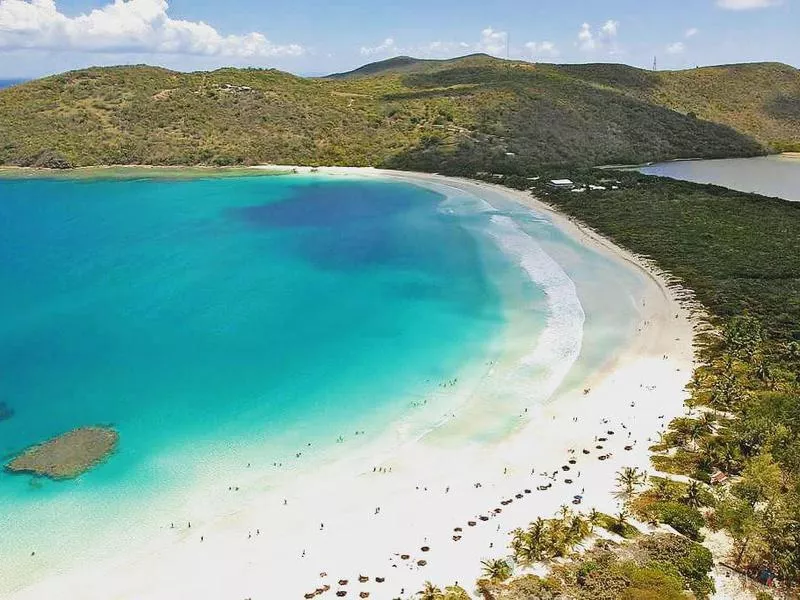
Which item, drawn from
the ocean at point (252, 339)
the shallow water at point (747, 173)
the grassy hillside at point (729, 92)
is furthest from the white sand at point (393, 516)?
the grassy hillside at point (729, 92)

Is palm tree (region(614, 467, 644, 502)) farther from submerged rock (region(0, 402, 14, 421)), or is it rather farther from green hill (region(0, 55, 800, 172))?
green hill (region(0, 55, 800, 172))

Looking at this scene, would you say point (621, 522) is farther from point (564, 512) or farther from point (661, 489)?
point (661, 489)

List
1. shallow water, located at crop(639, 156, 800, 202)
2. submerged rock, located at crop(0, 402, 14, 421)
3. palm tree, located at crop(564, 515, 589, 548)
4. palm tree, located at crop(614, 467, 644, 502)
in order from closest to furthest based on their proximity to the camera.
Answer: palm tree, located at crop(564, 515, 589, 548) → palm tree, located at crop(614, 467, 644, 502) → submerged rock, located at crop(0, 402, 14, 421) → shallow water, located at crop(639, 156, 800, 202)

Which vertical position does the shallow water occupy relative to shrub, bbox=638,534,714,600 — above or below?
above

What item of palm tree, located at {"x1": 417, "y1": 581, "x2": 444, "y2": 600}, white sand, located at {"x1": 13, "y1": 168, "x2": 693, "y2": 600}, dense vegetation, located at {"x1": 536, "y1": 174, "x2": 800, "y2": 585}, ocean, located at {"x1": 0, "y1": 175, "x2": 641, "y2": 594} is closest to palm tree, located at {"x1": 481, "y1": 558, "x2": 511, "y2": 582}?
white sand, located at {"x1": 13, "y1": 168, "x2": 693, "y2": 600}

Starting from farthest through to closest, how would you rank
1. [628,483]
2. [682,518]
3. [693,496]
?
1. [628,483]
2. [693,496]
3. [682,518]

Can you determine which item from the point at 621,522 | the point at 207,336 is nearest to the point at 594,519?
the point at 621,522

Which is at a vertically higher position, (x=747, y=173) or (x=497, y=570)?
(x=747, y=173)
